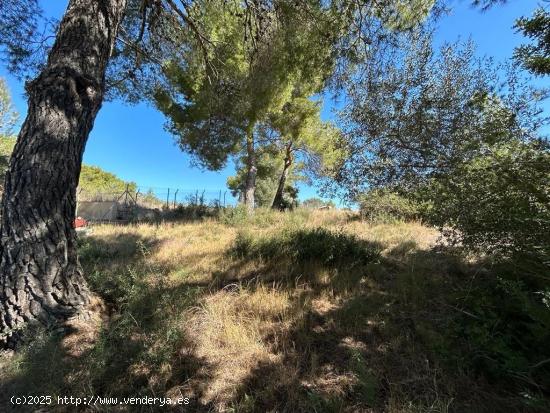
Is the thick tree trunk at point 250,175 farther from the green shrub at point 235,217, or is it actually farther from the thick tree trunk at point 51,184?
the thick tree trunk at point 51,184

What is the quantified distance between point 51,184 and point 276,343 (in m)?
2.67

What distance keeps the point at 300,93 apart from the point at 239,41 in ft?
14.5

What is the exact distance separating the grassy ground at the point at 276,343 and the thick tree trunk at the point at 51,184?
0.37 metres

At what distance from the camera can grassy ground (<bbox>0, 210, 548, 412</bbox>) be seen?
82.0 inches

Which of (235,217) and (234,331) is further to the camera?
(235,217)

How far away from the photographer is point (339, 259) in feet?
14.8

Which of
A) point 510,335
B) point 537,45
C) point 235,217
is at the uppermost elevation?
point 537,45

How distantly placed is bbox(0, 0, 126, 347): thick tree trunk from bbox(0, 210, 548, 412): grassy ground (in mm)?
365

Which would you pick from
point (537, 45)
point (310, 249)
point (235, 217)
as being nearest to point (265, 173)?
point (235, 217)

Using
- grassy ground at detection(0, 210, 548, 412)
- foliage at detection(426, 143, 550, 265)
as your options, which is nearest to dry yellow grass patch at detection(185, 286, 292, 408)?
grassy ground at detection(0, 210, 548, 412)

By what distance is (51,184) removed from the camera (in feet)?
9.29

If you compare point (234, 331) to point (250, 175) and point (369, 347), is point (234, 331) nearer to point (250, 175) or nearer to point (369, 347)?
point (369, 347)

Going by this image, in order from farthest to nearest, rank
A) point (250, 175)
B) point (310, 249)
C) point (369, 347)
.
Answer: point (250, 175)
point (310, 249)
point (369, 347)

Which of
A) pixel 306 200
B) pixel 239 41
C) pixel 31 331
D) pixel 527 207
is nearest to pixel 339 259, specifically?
pixel 527 207
